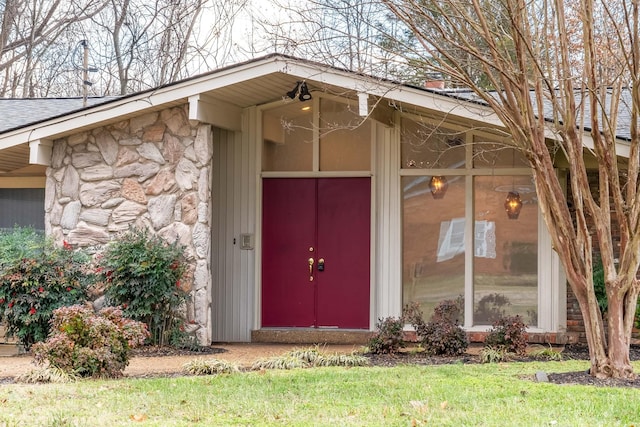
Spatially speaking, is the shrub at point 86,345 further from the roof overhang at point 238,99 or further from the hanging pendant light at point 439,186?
the hanging pendant light at point 439,186

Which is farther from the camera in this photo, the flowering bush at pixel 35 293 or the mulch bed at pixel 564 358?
the flowering bush at pixel 35 293

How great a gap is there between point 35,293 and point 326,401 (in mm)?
5164

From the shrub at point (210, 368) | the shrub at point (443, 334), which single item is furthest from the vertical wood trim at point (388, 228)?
the shrub at point (210, 368)

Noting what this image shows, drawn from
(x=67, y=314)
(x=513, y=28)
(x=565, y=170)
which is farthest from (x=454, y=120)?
(x=67, y=314)

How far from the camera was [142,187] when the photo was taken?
11.5 metres

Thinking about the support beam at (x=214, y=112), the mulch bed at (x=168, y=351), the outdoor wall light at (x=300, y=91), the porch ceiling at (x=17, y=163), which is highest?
the outdoor wall light at (x=300, y=91)

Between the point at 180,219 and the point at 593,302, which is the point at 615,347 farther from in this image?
the point at 180,219

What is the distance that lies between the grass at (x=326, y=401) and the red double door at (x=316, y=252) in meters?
3.86

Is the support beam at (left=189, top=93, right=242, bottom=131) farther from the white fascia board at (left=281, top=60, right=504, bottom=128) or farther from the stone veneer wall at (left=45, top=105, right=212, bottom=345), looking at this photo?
the white fascia board at (left=281, top=60, right=504, bottom=128)

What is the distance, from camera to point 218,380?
805cm

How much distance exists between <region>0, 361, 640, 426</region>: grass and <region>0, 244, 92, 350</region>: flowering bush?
9.96 feet

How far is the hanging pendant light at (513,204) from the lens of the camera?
38.1 feet

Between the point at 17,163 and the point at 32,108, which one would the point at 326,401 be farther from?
the point at 32,108

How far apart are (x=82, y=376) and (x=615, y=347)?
15.5 feet
